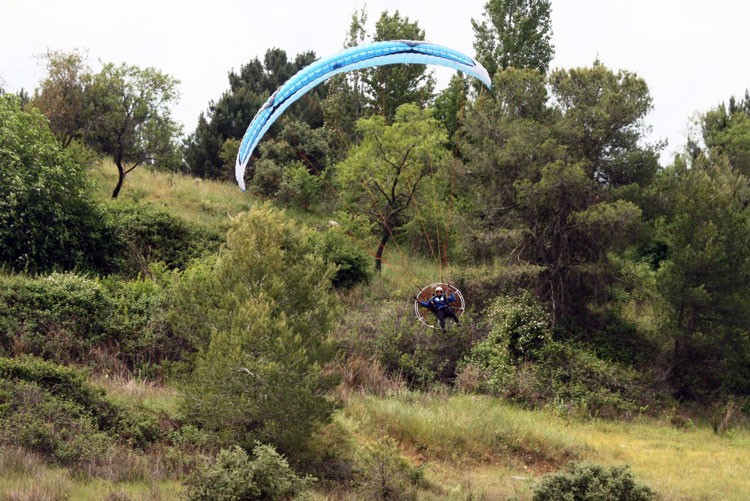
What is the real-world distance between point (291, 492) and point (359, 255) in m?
16.6

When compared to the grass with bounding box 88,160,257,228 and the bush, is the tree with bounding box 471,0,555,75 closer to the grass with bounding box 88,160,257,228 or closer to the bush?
the grass with bounding box 88,160,257,228

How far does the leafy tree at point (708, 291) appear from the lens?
839 inches

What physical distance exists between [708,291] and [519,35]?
60.2ft

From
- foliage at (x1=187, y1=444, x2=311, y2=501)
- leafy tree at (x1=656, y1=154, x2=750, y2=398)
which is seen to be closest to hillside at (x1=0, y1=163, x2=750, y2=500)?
foliage at (x1=187, y1=444, x2=311, y2=501)

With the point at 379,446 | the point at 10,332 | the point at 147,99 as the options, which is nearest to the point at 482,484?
the point at 379,446

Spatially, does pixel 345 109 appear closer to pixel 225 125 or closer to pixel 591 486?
pixel 225 125

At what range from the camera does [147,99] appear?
3119 cm

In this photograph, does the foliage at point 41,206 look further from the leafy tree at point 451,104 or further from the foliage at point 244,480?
the leafy tree at point 451,104

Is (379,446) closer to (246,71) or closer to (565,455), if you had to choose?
(565,455)

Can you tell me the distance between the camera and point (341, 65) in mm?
17188

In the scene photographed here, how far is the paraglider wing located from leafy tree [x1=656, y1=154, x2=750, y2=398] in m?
7.92

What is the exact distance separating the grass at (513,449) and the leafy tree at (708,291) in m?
3.19

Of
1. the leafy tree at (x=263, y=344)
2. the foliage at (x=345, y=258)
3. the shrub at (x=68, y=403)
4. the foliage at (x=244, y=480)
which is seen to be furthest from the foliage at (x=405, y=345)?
the foliage at (x=244, y=480)

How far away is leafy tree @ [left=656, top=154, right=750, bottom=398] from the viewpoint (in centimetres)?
2131
